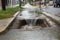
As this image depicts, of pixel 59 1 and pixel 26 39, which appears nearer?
pixel 26 39

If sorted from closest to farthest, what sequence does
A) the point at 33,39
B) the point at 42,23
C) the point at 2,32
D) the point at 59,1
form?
the point at 33,39, the point at 2,32, the point at 42,23, the point at 59,1

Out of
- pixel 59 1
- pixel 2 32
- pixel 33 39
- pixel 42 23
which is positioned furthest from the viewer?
pixel 59 1

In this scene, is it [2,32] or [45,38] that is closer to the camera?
[45,38]

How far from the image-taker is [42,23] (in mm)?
17172

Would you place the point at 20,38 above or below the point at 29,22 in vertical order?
above

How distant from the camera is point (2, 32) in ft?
33.7

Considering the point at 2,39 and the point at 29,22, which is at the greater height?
the point at 2,39

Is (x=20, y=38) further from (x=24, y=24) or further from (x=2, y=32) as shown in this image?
(x=24, y=24)

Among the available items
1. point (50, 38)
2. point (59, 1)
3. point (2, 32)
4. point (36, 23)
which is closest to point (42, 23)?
point (36, 23)

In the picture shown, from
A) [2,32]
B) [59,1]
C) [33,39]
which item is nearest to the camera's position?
[33,39]

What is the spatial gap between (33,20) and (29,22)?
40 centimetres

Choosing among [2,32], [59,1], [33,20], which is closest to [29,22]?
[33,20]

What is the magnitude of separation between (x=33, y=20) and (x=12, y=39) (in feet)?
30.6

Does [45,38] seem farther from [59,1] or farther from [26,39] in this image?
[59,1]
